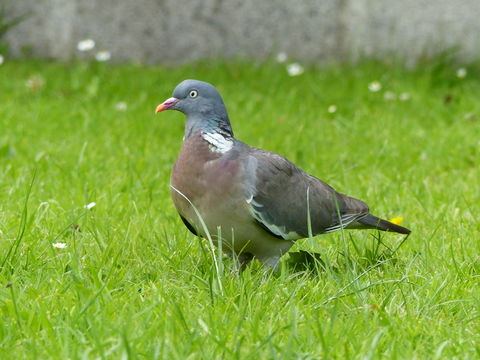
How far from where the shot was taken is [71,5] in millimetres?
7836

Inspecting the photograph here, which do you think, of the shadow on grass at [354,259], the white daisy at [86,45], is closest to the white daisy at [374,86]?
the white daisy at [86,45]

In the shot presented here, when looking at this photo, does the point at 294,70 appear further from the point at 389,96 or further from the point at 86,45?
the point at 86,45

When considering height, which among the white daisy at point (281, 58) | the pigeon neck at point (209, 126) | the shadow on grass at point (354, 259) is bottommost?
the white daisy at point (281, 58)

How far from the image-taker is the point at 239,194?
11.3ft

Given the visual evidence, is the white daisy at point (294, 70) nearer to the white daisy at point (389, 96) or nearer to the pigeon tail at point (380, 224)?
the white daisy at point (389, 96)

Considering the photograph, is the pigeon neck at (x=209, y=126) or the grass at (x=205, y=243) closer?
the grass at (x=205, y=243)

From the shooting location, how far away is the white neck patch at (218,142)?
3557mm

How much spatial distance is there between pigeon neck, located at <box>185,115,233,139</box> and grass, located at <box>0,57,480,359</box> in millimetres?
466

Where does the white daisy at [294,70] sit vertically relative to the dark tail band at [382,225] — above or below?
below

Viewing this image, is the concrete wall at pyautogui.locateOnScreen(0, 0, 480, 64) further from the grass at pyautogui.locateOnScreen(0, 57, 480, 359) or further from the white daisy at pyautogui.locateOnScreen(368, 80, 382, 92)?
the white daisy at pyautogui.locateOnScreen(368, 80, 382, 92)

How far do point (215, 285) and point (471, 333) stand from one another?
0.84m

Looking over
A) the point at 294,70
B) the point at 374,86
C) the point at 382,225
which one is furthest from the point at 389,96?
the point at 382,225

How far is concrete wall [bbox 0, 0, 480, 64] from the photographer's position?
7.77m

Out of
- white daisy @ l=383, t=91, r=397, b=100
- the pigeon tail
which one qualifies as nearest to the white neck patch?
the pigeon tail
